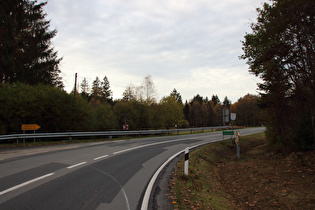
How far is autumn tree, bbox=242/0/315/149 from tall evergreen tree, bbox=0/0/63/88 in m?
21.4

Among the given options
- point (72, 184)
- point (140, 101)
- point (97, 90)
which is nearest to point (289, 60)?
point (72, 184)

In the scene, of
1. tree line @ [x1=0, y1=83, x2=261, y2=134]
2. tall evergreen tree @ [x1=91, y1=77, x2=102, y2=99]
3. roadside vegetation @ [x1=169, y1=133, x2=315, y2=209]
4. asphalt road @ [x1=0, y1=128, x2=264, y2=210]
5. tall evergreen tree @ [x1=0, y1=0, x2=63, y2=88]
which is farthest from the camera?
tall evergreen tree @ [x1=91, y1=77, x2=102, y2=99]

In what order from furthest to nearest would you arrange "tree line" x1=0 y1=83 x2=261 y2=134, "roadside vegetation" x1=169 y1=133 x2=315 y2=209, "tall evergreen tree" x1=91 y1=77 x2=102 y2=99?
1. "tall evergreen tree" x1=91 y1=77 x2=102 y2=99
2. "tree line" x1=0 y1=83 x2=261 y2=134
3. "roadside vegetation" x1=169 y1=133 x2=315 y2=209

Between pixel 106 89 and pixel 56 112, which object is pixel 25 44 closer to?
pixel 56 112

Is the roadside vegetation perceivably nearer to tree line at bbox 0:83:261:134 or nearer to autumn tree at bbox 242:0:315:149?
autumn tree at bbox 242:0:315:149

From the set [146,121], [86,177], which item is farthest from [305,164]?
[146,121]

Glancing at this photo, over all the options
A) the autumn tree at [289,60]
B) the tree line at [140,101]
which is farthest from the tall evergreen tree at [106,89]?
the autumn tree at [289,60]

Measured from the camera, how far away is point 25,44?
71.7ft

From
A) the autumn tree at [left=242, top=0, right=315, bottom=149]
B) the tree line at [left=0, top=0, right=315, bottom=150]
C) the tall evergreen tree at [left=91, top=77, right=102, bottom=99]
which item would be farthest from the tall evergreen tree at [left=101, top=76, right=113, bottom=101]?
the autumn tree at [left=242, top=0, right=315, bottom=149]

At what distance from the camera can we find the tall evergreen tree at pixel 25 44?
19.4 metres

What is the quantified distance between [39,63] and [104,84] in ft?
172

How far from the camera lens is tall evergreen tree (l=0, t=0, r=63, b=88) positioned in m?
19.4

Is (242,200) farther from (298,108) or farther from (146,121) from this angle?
(146,121)

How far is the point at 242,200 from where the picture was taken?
6402 mm
